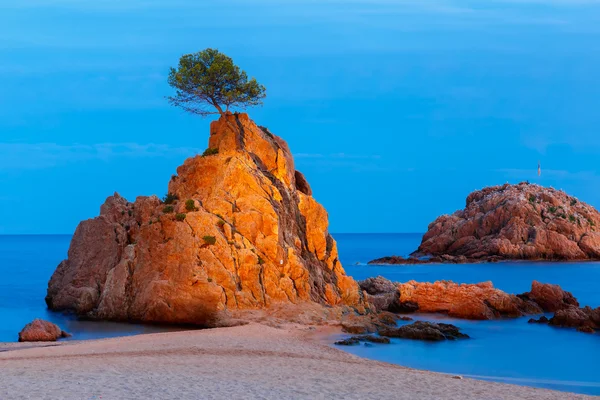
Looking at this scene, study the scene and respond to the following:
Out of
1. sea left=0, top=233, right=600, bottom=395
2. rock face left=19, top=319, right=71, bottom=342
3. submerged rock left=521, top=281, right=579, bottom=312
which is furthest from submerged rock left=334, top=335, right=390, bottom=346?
submerged rock left=521, top=281, right=579, bottom=312

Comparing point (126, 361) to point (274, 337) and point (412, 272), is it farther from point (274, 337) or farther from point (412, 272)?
point (412, 272)

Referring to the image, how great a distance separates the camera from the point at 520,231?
81.1 metres

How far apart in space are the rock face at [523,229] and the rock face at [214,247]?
1984 inches

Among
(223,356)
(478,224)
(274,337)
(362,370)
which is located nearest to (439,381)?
(362,370)

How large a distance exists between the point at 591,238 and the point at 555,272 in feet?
61.4

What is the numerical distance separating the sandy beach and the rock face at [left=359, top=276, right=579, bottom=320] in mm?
13446

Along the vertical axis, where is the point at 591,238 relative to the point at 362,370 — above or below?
above

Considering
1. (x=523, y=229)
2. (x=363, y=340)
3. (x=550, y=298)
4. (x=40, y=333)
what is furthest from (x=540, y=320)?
(x=523, y=229)

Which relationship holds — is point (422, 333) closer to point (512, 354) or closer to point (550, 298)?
point (512, 354)

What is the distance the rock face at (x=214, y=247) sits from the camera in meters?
29.4

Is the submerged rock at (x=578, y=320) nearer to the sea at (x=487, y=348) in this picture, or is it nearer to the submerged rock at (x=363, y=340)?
the sea at (x=487, y=348)

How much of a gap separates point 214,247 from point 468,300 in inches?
616

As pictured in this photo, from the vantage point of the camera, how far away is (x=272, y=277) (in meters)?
31.0

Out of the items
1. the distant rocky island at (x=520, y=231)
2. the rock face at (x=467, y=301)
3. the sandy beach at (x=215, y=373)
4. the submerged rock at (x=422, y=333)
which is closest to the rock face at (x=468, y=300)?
the rock face at (x=467, y=301)
